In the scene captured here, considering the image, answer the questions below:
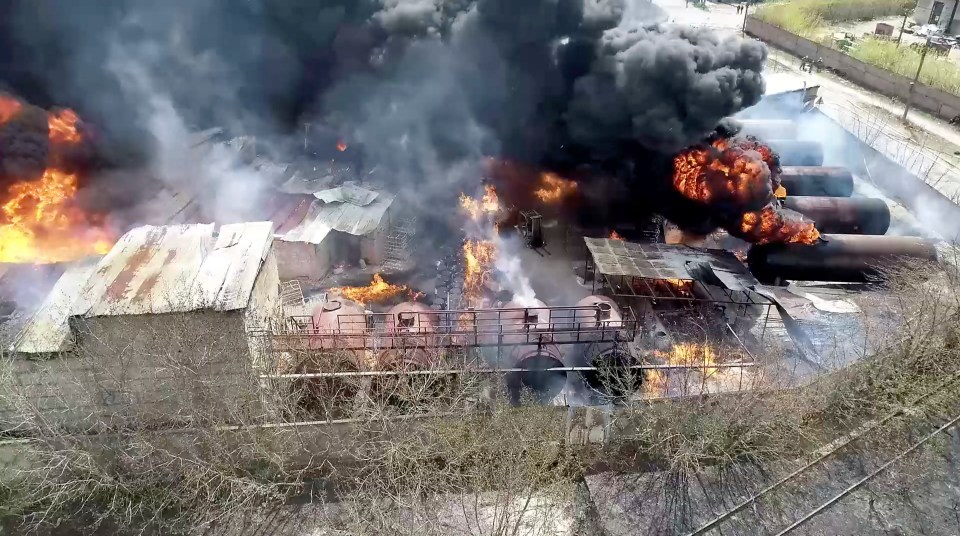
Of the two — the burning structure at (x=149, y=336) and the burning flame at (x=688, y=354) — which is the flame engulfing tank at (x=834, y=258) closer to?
the burning flame at (x=688, y=354)

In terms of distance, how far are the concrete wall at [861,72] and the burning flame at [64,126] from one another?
42049 millimetres

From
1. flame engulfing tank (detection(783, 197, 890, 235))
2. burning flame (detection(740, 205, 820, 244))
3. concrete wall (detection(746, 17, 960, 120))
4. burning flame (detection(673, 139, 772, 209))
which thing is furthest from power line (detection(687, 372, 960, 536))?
concrete wall (detection(746, 17, 960, 120))

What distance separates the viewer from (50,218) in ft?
66.7

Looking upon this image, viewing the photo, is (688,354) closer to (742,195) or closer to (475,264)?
(742,195)

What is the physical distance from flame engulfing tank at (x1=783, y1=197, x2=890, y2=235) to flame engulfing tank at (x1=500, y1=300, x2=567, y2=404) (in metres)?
13.7

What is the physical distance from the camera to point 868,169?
97.4ft

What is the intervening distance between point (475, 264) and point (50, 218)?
46.9ft

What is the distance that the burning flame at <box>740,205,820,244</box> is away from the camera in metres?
20.5

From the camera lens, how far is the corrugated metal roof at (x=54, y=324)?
39.2 feet

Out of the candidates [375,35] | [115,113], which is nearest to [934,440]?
[375,35]

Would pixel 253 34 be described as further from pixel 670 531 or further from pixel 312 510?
pixel 670 531

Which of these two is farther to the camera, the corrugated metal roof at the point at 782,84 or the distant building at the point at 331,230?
the corrugated metal roof at the point at 782,84

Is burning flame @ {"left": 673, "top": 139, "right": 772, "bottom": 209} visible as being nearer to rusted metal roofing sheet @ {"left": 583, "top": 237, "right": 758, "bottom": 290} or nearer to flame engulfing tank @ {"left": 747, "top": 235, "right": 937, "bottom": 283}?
flame engulfing tank @ {"left": 747, "top": 235, "right": 937, "bottom": 283}

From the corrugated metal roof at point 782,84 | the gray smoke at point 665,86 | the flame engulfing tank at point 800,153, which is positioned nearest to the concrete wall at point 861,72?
the corrugated metal roof at point 782,84
